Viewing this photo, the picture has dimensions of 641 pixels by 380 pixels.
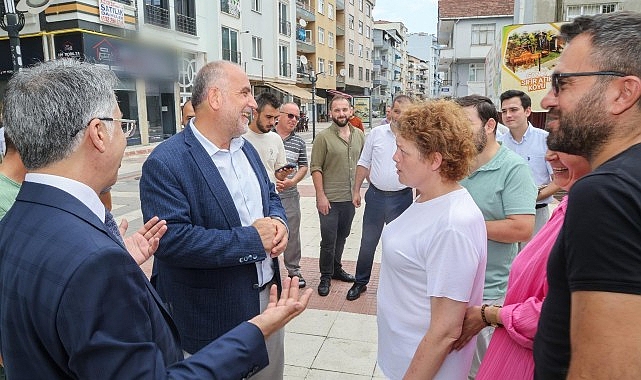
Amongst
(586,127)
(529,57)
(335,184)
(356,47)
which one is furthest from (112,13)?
(356,47)

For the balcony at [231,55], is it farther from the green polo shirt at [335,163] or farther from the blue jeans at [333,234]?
the blue jeans at [333,234]

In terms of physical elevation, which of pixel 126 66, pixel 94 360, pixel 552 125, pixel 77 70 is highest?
pixel 126 66

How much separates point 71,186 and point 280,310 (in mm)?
731

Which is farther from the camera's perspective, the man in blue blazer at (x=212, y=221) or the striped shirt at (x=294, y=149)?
the striped shirt at (x=294, y=149)

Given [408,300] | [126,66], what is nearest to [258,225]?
[408,300]

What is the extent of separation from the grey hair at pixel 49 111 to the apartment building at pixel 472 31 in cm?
3467

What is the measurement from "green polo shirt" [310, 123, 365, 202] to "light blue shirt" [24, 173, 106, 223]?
3.71 metres

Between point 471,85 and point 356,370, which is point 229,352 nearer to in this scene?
point 356,370

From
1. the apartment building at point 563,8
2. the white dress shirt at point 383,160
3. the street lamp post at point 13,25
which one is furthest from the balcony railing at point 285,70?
the white dress shirt at point 383,160

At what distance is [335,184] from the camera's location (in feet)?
15.9

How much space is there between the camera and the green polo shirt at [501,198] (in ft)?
8.01

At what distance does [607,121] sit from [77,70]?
4.72ft

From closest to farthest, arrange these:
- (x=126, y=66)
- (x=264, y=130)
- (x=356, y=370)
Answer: (x=356, y=370)
(x=264, y=130)
(x=126, y=66)

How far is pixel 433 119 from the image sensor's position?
1.83m
